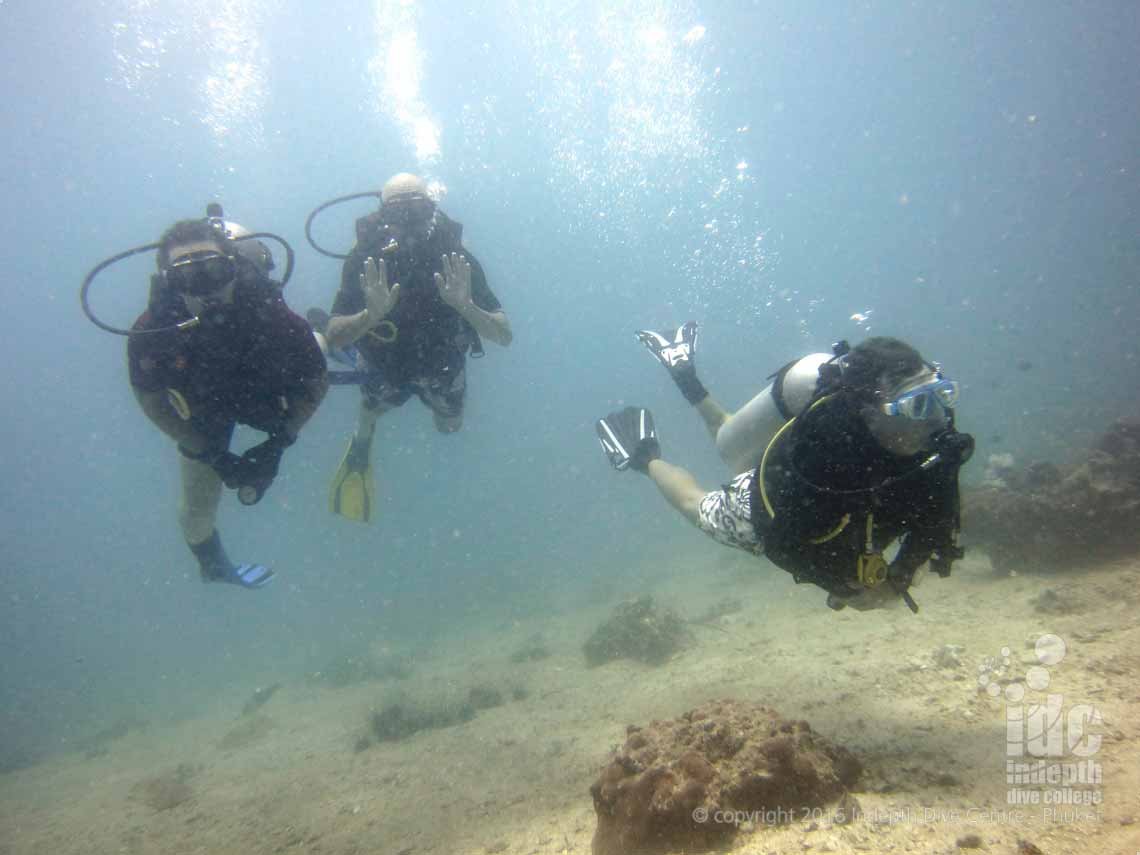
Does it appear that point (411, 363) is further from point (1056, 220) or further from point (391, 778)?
point (1056, 220)

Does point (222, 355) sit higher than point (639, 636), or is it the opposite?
point (222, 355)

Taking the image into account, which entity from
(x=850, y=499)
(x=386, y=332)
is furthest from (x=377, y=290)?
(x=850, y=499)

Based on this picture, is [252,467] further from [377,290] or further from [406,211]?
[406,211]

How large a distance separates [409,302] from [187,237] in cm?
220

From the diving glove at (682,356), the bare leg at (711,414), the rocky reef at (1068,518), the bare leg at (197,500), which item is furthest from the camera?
the rocky reef at (1068,518)

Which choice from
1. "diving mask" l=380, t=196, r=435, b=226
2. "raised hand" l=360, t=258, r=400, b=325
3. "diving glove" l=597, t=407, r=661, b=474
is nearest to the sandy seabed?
"diving glove" l=597, t=407, r=661, b=474

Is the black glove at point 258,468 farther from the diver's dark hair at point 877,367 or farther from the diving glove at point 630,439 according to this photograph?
the diver's dark hair at point 877,367

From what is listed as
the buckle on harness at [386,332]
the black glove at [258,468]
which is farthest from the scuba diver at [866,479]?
the buckle on harness at [386,332]

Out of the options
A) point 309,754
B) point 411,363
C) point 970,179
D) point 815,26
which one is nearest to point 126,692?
point 309,754

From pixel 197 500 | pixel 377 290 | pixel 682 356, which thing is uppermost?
pixel 377 290

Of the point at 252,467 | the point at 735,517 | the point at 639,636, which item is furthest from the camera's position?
the point at 639,636

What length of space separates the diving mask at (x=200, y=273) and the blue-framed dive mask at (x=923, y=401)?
15.1ft

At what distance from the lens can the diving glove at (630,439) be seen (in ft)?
22.1

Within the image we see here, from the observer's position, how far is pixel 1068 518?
23.9ft
